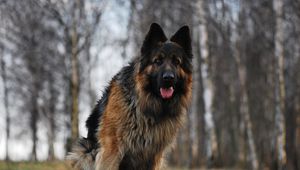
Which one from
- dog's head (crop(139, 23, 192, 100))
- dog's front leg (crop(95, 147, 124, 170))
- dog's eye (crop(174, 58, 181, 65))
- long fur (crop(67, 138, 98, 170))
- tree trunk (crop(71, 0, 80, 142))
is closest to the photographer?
dog's head (crop(139, 23, 192, 100))

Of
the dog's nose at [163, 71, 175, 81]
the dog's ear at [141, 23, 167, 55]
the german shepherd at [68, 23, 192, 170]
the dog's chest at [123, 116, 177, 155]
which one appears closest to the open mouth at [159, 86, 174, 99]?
the german shepherd at [68, 23, 192, 170]

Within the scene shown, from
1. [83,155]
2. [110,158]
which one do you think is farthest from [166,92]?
[83,155]

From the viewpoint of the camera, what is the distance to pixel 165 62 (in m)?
7.23

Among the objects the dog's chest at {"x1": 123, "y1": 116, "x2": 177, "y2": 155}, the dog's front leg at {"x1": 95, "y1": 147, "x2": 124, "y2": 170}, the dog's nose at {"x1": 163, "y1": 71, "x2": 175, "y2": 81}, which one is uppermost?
the dog's nose at {"x1": 163, "y1": 71, "x2": 175, "y2": 81}

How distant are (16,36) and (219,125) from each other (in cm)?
2814

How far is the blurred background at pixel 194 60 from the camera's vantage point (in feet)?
51.4

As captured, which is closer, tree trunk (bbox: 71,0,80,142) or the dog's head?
the dog's head

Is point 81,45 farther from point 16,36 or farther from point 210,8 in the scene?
point 210,8

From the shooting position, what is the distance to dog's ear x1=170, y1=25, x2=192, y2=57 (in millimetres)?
7629

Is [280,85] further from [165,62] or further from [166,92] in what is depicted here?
[165,62]

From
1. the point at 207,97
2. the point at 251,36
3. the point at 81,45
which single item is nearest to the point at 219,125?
the point at 251,36

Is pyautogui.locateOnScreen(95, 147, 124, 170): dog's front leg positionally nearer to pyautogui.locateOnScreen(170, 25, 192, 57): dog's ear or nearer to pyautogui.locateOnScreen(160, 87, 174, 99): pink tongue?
pyautogui.locateOnScreen(160, 87, 174, 99): pink tongue

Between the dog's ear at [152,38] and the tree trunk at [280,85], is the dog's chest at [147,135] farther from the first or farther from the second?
the tree trunk at [280,85]

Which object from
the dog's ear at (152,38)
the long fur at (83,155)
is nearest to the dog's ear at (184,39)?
the dog's ear at (152,38)
